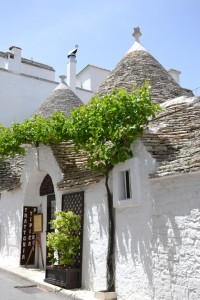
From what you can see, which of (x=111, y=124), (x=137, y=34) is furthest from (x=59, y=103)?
(x=111, y=124)

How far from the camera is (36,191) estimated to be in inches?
444

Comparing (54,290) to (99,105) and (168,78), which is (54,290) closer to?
(99,105)

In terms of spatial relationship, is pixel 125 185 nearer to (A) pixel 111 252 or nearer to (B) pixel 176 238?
(A) pixel 111 252

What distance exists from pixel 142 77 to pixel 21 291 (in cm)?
659

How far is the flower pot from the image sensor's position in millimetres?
7531

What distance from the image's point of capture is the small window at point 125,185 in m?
7.04

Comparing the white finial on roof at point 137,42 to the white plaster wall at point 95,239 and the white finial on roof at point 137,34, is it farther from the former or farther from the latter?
the white plaster wall at point 95,239

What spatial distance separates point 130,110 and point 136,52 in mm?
5540

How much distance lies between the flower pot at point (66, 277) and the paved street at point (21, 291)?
0.27 metres

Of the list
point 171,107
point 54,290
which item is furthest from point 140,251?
point 171,107

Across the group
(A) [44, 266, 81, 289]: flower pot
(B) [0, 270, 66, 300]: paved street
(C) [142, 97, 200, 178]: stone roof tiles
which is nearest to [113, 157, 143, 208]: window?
(C) [142, 97, 200, 178]: stone roof tiles

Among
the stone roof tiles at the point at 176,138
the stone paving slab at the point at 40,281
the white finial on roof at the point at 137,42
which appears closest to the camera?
the stone roof tiles at the point at 176,138

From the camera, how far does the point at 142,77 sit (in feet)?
34.4

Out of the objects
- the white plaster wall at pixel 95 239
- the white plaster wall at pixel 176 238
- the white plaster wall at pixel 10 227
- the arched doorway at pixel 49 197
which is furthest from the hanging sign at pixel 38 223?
the white plaster wall at pixel 176 238
